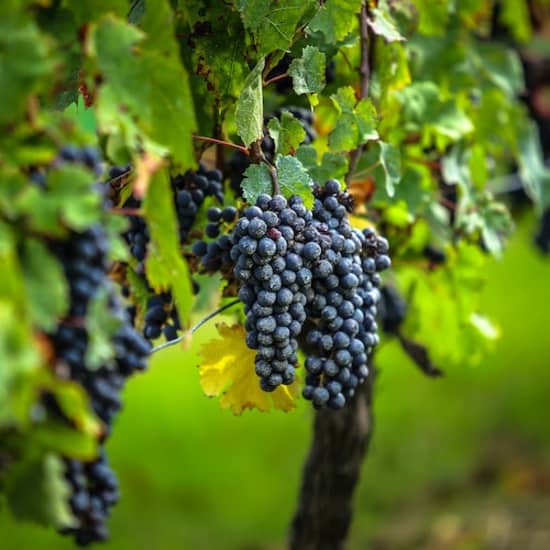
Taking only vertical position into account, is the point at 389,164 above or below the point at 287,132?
below

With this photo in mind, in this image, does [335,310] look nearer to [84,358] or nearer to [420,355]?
[84,358]

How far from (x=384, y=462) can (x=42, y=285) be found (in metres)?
3.82

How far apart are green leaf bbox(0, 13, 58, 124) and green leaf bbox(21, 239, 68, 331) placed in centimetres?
15

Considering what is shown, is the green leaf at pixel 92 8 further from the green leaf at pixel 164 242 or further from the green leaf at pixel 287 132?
the green leaf at pixel 287 132

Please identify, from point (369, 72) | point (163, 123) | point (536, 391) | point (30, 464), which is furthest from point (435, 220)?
point (536, 391)

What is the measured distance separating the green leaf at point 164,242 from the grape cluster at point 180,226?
397 mm

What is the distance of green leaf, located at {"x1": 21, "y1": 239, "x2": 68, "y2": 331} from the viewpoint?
100 centimetres

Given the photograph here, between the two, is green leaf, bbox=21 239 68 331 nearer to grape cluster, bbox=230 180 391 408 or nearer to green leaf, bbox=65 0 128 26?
green leaf, bbox=65 0 128 26

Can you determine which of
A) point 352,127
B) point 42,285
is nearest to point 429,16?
point 352,127

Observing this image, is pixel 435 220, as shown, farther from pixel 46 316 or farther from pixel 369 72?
pixel 46 316

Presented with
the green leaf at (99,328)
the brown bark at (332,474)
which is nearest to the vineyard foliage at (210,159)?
the green leaf at (99,328)

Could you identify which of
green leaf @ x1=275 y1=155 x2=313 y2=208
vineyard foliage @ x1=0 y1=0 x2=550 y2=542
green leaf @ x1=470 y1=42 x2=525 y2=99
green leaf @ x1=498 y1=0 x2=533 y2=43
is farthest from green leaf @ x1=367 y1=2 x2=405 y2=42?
green leaf @ x1=498 y1=0 x2=533 y2=43

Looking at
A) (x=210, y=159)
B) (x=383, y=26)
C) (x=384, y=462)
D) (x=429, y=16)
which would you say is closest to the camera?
(x=383, y=26)

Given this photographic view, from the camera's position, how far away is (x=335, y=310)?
5.05ft
